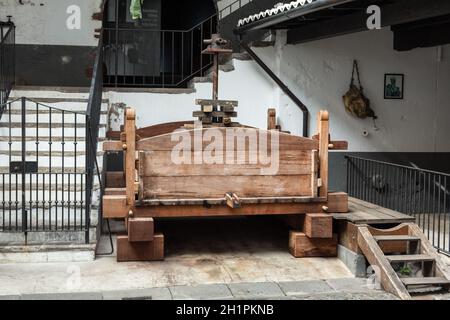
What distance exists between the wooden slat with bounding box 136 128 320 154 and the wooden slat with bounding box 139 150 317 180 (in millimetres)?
64

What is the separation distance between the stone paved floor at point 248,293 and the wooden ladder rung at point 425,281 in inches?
10.9

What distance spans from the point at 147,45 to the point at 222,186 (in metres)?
6.77

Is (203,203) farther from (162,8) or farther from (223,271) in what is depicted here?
(162,8)

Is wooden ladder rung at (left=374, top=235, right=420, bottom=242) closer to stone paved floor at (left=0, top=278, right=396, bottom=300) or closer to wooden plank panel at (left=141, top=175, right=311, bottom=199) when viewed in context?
stone paved floor at (left=0, top=278, right=396, bottom=300)

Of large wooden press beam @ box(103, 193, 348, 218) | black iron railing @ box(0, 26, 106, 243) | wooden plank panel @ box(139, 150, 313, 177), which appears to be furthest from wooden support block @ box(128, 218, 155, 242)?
black iron railing @ box(0, 26, 106, 243)

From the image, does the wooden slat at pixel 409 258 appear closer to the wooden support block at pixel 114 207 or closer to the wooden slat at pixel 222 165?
the wooden slat at pixel 222 165

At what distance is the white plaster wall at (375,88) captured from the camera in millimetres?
10461

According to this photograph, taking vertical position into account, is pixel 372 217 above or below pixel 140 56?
below

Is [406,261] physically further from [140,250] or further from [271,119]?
[271,119]

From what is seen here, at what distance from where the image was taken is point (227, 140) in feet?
23.4

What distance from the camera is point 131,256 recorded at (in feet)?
23.3

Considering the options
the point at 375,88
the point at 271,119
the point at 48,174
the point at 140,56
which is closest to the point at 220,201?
the point at 48,174

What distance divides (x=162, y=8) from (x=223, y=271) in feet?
30.1

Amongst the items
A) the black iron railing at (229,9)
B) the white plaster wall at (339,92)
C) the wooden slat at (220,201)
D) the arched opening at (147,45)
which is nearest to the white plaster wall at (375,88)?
the white plaster wall at (339,92)
